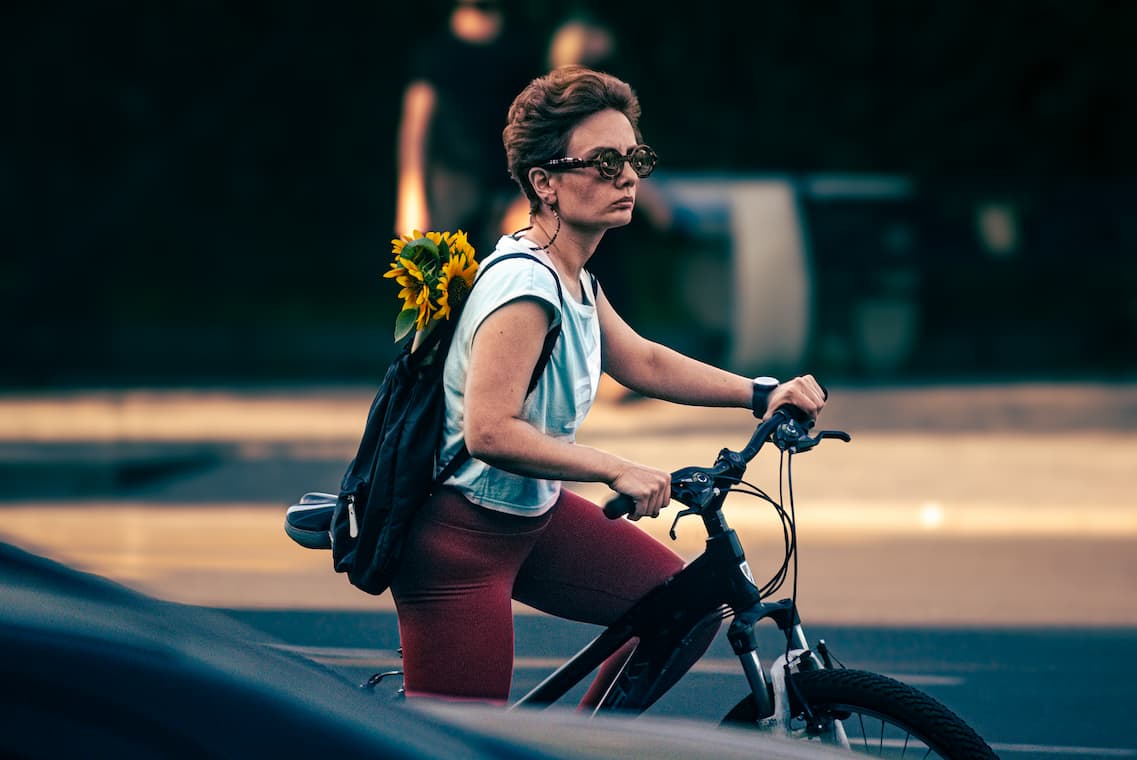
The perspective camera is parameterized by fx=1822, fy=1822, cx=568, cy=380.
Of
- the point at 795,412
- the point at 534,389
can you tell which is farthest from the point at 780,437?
the point at 534,389

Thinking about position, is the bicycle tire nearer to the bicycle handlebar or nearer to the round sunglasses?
the bicycle handlebar

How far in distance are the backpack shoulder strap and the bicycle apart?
286 millimetres

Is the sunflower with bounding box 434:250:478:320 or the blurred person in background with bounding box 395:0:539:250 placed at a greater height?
the blurred person in background with bounding box 395:0:539:250

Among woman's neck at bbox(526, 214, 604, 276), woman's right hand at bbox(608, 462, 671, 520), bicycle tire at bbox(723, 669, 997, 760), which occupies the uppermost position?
woman's neck at bbox(526, 214, 604, 276)

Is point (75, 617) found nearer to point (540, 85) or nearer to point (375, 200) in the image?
point (540, 85)

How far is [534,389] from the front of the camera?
3.24 meters

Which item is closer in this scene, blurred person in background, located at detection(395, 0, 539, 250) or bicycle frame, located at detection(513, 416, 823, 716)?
bicycle frame, located at detection(513, 416, 823, 716)

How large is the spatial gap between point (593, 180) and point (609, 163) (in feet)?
0.14

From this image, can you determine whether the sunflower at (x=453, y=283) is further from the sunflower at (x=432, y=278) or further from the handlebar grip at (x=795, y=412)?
the handlebar grip at (x=795, y=412)

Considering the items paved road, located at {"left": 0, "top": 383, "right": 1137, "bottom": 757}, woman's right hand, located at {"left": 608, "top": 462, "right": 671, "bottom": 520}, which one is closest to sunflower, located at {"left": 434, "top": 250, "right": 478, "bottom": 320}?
woman's right hand, located at {"left": 608, "top": 462, "right": 671, "bottom": 520}

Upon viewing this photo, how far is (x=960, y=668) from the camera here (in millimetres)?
5871

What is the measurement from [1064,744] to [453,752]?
3.36m

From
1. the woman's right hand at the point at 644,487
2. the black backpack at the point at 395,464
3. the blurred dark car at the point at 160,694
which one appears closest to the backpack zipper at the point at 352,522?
the black backpack at the point at 395,464

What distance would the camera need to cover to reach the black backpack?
323cm
